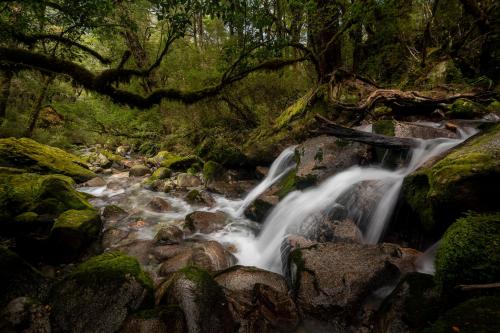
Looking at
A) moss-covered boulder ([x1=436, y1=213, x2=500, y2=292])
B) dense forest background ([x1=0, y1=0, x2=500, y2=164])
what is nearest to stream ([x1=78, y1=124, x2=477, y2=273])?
moss-covered boulder ([x1=436, y1=213, x2=500, y2=292])

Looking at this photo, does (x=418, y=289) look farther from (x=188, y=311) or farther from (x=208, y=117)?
(x=208, y=117)

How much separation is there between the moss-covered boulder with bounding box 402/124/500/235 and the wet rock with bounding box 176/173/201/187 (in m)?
7.05

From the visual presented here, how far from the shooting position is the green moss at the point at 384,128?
21.2 ft

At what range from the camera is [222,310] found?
3332 mm

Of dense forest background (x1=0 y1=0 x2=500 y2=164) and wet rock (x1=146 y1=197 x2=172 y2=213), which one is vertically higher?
dense forest background (x1=0 y1=0 x2=500 y2=164)

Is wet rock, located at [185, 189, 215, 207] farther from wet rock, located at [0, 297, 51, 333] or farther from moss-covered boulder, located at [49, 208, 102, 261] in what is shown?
wet rock, located at [0, 297, 51, 333]

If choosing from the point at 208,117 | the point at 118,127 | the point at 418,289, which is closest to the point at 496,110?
the point at 418,289

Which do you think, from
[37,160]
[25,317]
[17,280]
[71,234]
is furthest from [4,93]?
[25,317]

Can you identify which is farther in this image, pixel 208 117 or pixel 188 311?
pixel 208 117

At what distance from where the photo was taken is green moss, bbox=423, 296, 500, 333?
179 centimetres

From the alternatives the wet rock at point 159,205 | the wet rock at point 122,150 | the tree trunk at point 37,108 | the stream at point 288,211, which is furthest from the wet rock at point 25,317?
the wet rock at point 122,150

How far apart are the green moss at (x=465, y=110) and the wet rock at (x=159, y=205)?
308 inches

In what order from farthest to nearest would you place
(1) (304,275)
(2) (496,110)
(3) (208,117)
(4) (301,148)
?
1. (3) (208,117)
2. (4) (301,148)
3. (2) (496,110)
4. (1) (304,275)

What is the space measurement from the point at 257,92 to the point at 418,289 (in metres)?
9.01
